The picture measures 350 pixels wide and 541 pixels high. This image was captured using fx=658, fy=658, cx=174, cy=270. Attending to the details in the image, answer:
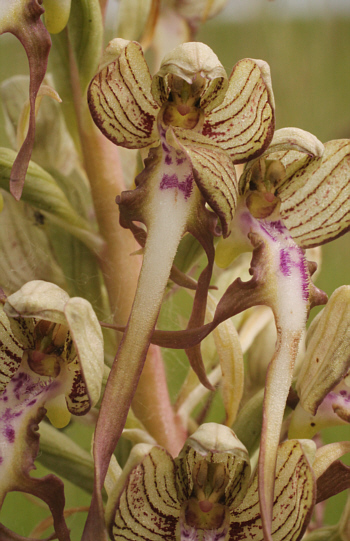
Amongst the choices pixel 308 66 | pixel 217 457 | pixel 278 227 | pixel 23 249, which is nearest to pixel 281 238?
pixel 278 227

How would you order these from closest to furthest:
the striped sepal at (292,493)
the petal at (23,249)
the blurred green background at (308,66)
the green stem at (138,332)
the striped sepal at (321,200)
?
1. the green stem at (138,332)
2. the striped sepal at (292,493)
3. the striped sepal at (321,200)
4. the petal at (23,249)
5. the blurred green background at (308,66)

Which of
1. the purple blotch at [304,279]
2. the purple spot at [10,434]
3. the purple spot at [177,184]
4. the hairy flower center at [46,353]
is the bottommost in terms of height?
the purple spot at [10,434]

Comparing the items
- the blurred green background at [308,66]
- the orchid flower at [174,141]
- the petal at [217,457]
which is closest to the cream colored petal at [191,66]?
the orchid flower at [174,141]

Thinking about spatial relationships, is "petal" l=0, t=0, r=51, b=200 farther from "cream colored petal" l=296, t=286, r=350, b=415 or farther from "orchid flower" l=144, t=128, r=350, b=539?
"cream colored petal" l=296, t=286, r=350, b=415

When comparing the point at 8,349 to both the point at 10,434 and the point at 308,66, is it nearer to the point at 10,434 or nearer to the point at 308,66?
the point at 10,434

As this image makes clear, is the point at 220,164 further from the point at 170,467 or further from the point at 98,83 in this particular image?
the point at 170,467

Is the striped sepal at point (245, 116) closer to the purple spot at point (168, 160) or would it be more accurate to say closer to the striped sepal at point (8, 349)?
the purple spot at point (168, 160)
